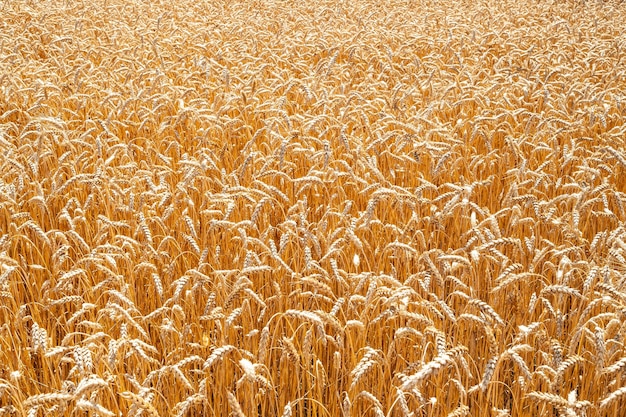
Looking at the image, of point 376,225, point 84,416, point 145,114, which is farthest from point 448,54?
point 84,416

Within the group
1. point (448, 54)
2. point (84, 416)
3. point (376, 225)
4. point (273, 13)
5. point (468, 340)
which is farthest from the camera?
point (273, 13)

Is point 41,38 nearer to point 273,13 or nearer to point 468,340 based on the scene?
point 273,13

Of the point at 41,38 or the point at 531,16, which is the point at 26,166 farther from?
the point at 531,16

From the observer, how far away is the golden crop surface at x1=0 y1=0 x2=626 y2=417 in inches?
69.3

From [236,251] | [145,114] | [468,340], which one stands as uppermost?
[145,114]

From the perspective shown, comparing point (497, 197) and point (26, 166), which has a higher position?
point (26, 166)

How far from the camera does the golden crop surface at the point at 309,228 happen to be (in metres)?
1.76

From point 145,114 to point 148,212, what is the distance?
145 cm

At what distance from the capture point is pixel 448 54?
20.5 ft

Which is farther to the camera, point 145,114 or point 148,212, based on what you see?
point 145,114

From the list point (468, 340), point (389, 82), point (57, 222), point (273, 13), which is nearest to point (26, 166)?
point (57, 222)

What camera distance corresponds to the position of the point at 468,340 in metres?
2.09

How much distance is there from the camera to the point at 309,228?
9.27 feet

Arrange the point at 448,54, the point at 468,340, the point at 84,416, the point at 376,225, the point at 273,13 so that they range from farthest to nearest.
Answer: the point at 273,13 < the point at 448,54 < the point at 376,225 < the point at 468,340 < the point at 84,416
